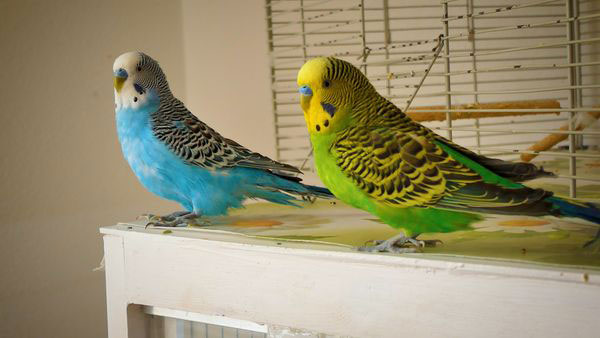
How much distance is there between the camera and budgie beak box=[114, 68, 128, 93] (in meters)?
1.28

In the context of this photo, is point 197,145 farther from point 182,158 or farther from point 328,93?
point 328,93

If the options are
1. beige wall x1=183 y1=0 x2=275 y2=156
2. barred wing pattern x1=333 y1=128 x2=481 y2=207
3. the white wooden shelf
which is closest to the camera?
the white wooden shelf

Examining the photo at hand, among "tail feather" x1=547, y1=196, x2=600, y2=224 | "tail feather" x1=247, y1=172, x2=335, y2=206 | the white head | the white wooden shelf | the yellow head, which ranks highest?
the white head

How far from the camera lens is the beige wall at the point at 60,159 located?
176 cm

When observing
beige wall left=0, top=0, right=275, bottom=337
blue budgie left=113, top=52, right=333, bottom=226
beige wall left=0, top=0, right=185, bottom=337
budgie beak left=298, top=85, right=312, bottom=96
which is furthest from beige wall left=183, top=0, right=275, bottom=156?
budgie beak left=298, top=85, right=312, bottom=96

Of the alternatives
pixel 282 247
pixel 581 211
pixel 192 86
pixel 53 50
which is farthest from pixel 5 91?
pixel 581 211

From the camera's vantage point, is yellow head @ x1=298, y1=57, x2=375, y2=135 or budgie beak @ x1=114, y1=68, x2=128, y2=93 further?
budgie beak @ x1=114, y1=68, x2=128, y2=93

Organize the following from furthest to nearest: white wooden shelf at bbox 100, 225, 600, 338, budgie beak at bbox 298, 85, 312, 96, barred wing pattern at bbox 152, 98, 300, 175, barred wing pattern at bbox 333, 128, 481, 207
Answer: barred wing pattern at bbox 152, 98, 300, 175 < budgie beak at bbox 298, 85, 312, 96 < barred wing pattern at bbox 333, 128, 481, 207 < white wooden shelf at bbox 100, 225, 600, 338

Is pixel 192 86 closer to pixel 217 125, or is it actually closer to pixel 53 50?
pixel 217 125

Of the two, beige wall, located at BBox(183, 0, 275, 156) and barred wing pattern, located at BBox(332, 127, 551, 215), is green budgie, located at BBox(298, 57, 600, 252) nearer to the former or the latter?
barred wing pattern, located at BBox(332, 127, 551, 215)

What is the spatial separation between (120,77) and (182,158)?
21cm

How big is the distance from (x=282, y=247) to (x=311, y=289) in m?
0.08

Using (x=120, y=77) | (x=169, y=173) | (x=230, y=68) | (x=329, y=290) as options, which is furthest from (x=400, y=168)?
(x=230, y=68)

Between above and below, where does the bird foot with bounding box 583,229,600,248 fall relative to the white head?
below
